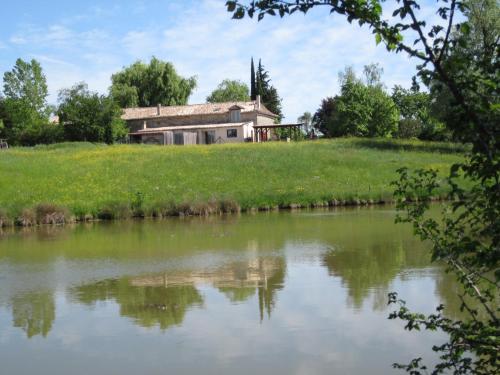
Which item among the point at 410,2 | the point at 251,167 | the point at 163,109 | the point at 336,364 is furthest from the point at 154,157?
the point at 410,2

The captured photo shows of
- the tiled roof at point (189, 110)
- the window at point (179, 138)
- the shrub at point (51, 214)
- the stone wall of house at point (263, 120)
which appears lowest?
the shrub at point (51, 214)

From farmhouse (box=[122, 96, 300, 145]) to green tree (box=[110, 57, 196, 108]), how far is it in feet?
41.8

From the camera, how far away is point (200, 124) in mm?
66000

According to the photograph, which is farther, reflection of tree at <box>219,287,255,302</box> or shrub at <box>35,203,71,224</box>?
shrub at <box>35,203,71,224</box>

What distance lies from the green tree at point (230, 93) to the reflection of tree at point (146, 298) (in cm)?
9072

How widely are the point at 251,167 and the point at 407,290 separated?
2939 cm

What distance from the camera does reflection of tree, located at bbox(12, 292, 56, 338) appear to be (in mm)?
9055

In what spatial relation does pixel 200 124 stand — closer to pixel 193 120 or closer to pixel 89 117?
pixel 193 120

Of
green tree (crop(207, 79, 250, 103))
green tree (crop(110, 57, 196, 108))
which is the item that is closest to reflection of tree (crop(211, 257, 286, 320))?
green tree (crop(110, 57, 196, 108))

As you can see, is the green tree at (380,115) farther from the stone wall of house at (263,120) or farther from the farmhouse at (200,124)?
the stone wall of house at (263,120)

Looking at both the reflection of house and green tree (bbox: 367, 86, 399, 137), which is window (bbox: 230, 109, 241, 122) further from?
the reflection of house

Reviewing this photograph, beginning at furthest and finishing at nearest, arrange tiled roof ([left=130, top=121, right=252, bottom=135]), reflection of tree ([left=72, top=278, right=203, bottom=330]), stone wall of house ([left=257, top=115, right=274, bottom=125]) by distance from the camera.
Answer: stone wall of house ([left=257, top=115, right=274, bottom=125]), tiled roof ([left=130, top=121, right=252, bottom=135]), reflection of tree ([left=72, top=278, right=203, bottom=330])

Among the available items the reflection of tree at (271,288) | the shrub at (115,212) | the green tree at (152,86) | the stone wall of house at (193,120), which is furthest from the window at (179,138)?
the reflection of tree at (271,288)

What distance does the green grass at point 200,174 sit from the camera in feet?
100.0
